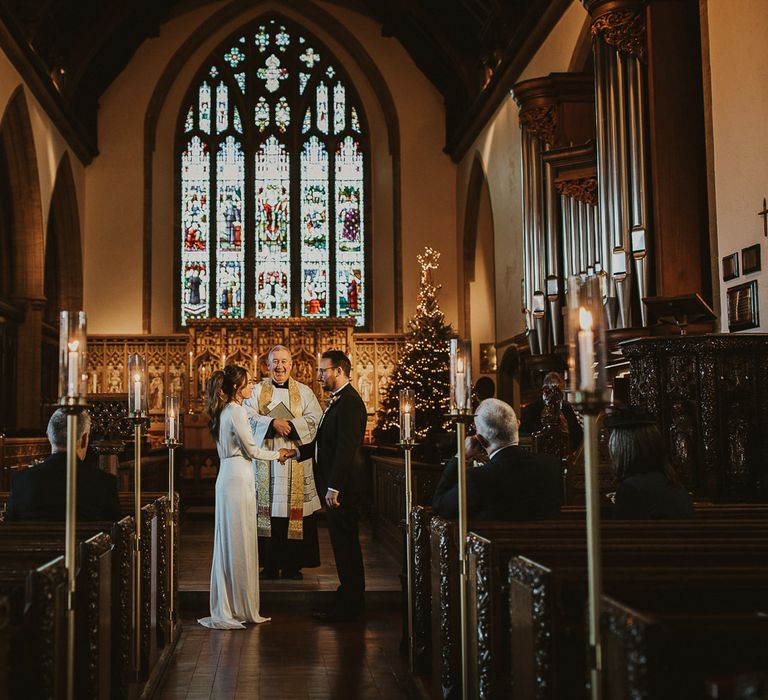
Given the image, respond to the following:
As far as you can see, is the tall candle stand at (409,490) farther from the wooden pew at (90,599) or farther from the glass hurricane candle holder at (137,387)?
the wooden pew at (90,599)

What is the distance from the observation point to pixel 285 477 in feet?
22.6

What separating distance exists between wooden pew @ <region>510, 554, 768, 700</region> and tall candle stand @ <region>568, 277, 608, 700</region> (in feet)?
0.52

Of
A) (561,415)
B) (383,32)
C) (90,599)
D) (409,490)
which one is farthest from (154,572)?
(383,32)

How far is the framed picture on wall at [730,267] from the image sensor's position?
6539mm

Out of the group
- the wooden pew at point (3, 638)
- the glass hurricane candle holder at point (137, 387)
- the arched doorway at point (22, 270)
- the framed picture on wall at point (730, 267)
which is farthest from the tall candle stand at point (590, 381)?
the arched doorway at point (22, 270)

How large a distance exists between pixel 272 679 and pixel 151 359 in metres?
11.7

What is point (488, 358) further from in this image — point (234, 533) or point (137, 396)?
point (137, 396)

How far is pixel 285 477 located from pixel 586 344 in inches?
196

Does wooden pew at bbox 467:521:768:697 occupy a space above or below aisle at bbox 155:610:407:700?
above

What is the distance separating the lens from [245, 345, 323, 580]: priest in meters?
6.54

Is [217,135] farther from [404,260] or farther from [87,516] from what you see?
[87,516]

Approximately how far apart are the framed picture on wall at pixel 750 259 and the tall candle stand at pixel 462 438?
3.52 metres

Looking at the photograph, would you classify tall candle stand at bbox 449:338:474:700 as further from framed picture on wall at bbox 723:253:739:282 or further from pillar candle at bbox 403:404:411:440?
framed picture on wall at bbox 723:253:739:282

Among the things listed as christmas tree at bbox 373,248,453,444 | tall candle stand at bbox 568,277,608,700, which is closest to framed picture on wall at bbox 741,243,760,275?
tall candle stand at bbox 568,277,608,700
